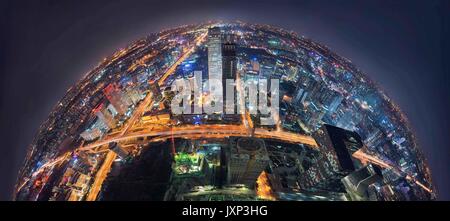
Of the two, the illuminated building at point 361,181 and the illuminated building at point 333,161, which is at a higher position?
the illuminated building at point 333,161

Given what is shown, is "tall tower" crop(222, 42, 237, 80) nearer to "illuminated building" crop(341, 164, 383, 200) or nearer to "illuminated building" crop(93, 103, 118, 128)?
"illuminated building" crop(93, 103, 118, 128)

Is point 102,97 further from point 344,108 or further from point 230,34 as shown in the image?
point 344,108

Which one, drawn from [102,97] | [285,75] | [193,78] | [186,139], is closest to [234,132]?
[186,139]

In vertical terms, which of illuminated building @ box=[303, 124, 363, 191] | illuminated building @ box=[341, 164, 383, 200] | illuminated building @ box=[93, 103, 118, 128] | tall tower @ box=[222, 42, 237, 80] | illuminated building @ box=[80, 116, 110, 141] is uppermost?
tall tower @ box=[222, 42, 237, 80]

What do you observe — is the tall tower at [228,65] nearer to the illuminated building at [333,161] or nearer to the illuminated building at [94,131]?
the illuminated building at [333,161]

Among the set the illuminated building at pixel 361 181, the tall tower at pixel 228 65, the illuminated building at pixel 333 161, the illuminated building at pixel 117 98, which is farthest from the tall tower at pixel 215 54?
the illuminated building at pixel 361 181

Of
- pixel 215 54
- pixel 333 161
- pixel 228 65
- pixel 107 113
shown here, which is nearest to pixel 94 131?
pixel 107 113

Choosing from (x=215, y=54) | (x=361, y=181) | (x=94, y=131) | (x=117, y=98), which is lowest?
(x=361, y=181)

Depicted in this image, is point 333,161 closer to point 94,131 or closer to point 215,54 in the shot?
point 215,54

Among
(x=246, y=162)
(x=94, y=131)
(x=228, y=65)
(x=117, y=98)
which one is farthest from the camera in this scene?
(x=228, y=65)

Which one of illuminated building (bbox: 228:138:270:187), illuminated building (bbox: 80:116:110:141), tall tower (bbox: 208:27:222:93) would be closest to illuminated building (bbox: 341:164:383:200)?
illuminated building (bbox: 228:138:270:187)

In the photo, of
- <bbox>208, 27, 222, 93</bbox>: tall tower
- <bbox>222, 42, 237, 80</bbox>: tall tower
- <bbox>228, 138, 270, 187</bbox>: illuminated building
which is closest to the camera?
<bbox>228, 138, 270, 187</bbox>: illuminated building
